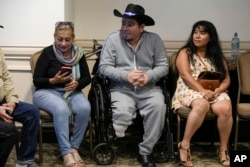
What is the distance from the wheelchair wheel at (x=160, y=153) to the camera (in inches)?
124

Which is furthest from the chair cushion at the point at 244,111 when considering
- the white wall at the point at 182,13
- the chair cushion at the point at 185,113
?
the white wall at the point at 182,13

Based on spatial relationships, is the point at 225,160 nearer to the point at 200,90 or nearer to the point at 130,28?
the point at 200,90

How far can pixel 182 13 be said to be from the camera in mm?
4023

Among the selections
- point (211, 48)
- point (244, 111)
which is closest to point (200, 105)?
point (244, 111)

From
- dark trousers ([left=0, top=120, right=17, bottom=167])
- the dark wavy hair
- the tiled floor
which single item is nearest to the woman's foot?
the tiled floor

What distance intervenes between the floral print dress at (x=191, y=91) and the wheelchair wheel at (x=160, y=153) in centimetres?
32

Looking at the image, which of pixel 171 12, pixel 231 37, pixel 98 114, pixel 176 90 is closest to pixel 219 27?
pixel 231 37

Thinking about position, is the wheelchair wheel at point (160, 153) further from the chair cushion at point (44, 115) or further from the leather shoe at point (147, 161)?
the chair cushion at point (44, 115)

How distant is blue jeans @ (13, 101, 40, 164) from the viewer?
282 centimetres

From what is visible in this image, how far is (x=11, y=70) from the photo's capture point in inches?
142

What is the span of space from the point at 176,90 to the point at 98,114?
742 millimetres

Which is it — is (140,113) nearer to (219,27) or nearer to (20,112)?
(20,112)

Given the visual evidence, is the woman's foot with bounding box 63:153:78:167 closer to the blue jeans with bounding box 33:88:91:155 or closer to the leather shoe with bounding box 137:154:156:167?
the blue jeans with bounding box 33:88:91:155

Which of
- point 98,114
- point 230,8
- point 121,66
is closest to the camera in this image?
point 98,114
